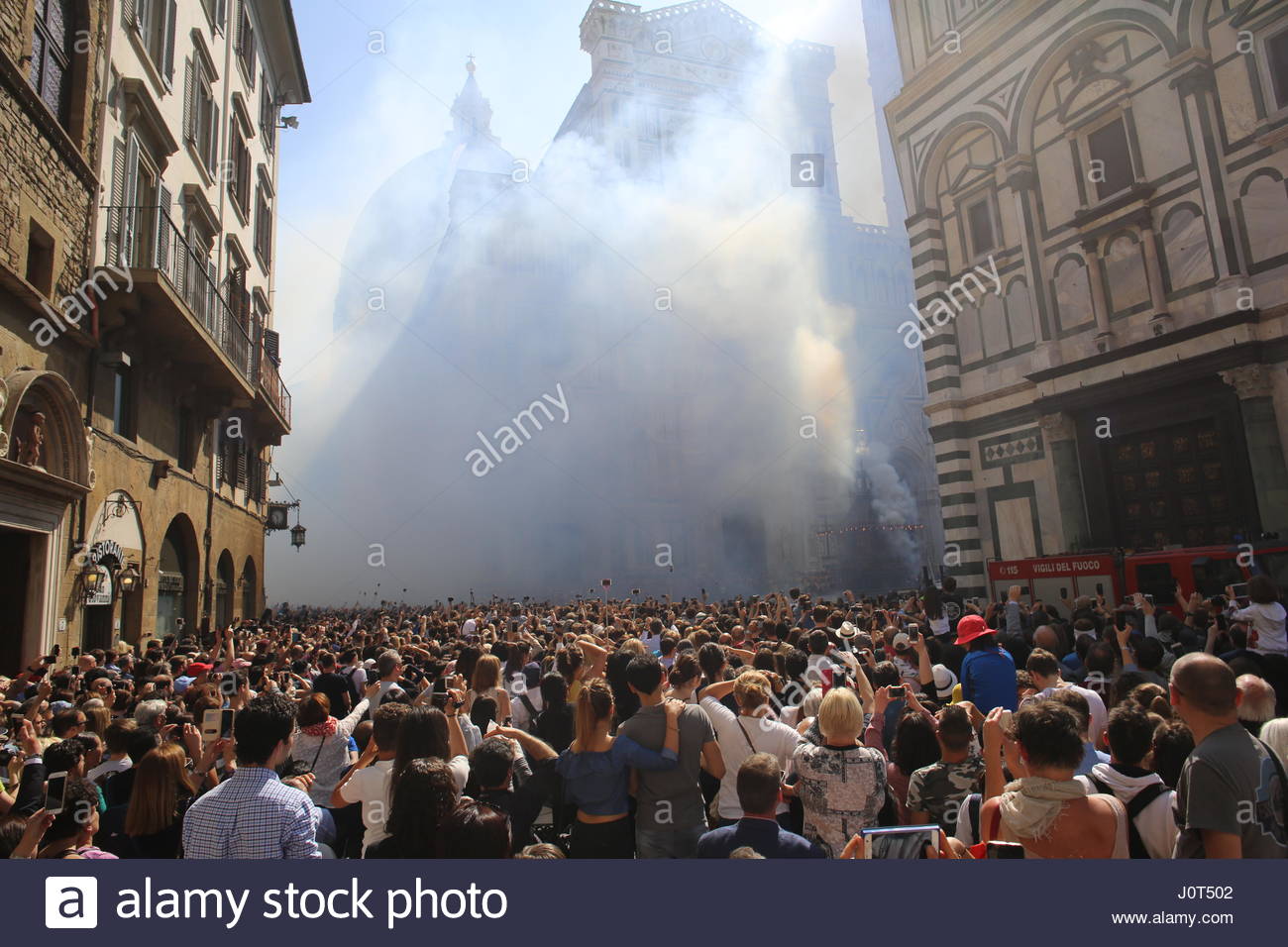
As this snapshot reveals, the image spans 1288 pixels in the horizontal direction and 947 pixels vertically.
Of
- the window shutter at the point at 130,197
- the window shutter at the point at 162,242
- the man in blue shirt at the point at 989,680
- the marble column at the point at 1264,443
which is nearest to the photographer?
the man in blue shirt at the point at 989,680

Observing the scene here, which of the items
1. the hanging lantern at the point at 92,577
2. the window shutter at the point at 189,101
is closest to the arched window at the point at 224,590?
the hanging lantern at the point at 92,577

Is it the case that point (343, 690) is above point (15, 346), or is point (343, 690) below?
below

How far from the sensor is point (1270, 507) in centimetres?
1215

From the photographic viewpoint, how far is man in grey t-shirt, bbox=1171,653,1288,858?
2643 millimetres

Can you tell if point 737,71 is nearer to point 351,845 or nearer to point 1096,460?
point 1096,460

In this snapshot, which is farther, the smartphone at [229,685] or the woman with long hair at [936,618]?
the woman with long hair at [936,618]

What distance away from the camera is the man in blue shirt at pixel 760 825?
297cm

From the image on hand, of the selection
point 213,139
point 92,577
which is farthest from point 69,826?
point 213,139

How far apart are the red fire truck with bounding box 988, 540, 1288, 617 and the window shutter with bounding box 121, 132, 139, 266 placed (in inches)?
583

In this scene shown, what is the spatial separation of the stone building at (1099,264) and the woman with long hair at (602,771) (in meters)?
11.3

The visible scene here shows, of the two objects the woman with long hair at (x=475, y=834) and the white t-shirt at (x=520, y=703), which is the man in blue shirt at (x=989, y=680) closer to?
the white t-shirt at (x=520, y=703)

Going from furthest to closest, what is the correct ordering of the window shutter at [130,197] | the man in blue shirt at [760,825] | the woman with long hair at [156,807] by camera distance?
the window shutter at [130,197] < the woman with long hair at [156,807] < the man in blue shirt at [760,825]
